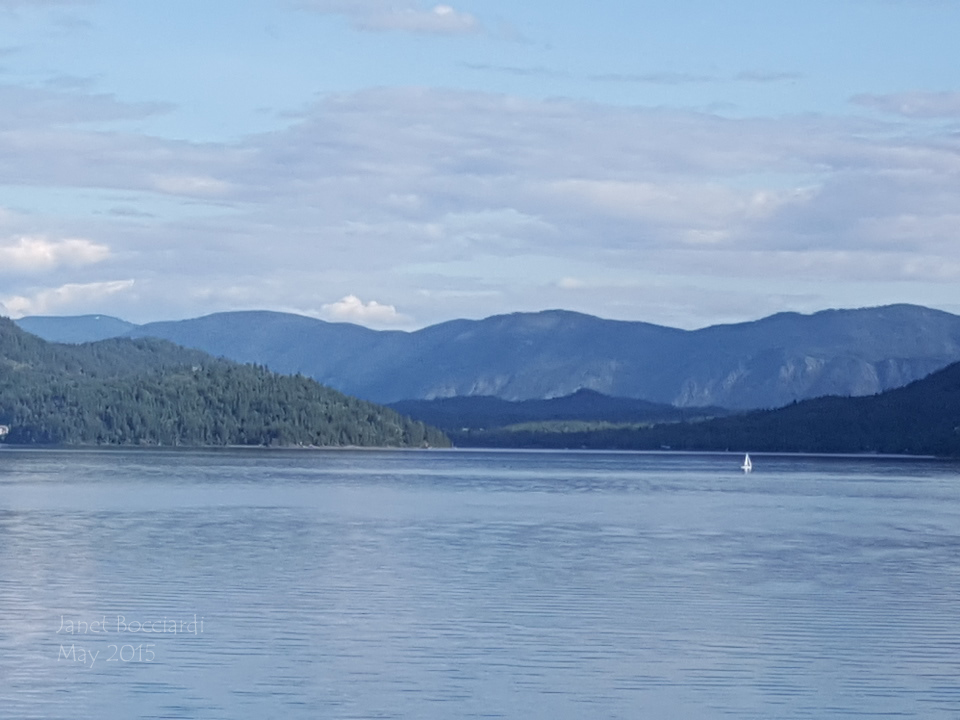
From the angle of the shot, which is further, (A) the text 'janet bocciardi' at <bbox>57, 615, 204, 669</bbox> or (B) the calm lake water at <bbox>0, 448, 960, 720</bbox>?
(A) the text 'janet bocciardi' at <bbox>57, 615, 204, 669</bbox>

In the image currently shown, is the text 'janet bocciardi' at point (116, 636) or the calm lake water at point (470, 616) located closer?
the calm lake water at point (470, 616)

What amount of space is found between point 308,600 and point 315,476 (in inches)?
4794

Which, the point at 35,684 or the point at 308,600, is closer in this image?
the point at 35,684

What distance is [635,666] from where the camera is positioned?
3800 cm

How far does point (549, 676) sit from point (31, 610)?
51.7 feet

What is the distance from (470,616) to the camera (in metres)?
46.2

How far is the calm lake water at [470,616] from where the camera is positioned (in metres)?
34.2

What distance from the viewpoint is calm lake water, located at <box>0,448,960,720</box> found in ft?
112

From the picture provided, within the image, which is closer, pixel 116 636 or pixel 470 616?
pixel 116 636

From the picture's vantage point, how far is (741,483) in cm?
17050

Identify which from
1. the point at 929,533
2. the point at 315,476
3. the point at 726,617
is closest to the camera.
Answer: the point at 726,617

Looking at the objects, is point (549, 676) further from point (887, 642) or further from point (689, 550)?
point (689, 550)

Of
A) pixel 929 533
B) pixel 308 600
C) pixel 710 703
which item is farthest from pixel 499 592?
pixel 929 533

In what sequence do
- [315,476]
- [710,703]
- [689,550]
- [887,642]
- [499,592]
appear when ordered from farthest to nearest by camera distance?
1. [315,476]
2. [689,550]
3. [499,592]
4. [887,642]
5. [710,703]
